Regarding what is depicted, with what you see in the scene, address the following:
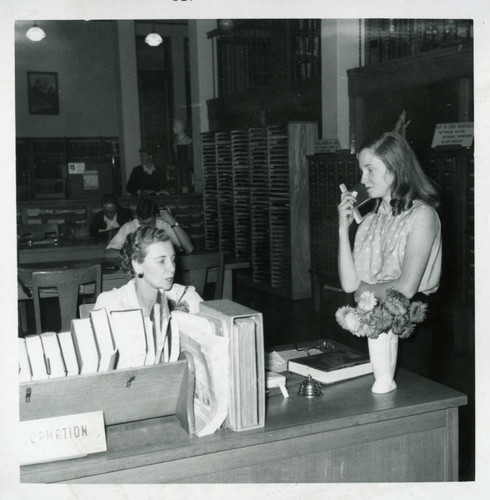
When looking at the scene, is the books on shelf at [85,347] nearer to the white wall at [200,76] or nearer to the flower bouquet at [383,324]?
the flower bouquet at [383,324]

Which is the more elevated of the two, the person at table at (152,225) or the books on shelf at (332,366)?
the person at table at (152,225)

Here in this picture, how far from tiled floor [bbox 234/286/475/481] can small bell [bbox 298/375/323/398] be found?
0.30 metres

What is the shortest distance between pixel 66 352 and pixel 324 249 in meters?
4.33

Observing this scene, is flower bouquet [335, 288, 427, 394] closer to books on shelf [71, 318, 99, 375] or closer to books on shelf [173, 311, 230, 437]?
books on shelf [173, 311, 230, 437]

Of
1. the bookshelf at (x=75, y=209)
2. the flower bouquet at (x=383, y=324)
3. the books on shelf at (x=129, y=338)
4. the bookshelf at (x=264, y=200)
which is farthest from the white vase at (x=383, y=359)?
the bookshelf at (x=75, y=209)

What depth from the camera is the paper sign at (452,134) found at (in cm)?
463

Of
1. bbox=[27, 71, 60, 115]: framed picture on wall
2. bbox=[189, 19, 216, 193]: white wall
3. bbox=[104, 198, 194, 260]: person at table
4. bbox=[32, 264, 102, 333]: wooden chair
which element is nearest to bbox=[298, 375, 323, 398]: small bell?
bbox=[32, 264, 102, 333]: wooden chair

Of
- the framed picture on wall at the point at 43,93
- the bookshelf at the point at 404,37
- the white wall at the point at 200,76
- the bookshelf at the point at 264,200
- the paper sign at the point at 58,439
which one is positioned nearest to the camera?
the paper sign at the point at 58,439

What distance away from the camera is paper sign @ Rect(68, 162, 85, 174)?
10164 millimetres

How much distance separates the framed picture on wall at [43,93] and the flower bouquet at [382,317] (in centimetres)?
939

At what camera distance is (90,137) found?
1040 centimetres

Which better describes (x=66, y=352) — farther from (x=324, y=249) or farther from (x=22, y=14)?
(x=324, y=249)

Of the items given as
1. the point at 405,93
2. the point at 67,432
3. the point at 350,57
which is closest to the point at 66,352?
the point at 67,432

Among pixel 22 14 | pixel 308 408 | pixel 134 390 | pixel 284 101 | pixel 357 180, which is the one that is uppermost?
pixel 284 101
